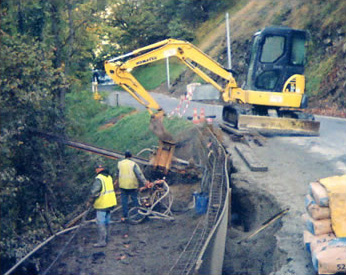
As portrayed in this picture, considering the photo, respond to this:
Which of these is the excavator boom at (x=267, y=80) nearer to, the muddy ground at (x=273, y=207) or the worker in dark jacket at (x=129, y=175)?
the muddy ground at (x=273, y=207)

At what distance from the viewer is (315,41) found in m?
26.7

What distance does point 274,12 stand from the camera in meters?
35.1

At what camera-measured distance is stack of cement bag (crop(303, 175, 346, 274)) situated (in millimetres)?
6160

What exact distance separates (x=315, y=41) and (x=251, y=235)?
64.8 feet

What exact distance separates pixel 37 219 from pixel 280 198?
6862 mm

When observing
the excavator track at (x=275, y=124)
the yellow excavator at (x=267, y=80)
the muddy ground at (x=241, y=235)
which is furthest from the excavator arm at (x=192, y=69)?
the muddy ground at (x=241, y=235)

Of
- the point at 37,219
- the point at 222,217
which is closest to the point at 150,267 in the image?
the point at 222,217

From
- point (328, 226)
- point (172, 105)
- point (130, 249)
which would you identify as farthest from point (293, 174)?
point (172, 105)

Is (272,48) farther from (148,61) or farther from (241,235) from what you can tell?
(241,235)

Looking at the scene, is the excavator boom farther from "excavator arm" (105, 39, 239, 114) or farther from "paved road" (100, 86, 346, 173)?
"paved road" (100, 86, 346, 173)

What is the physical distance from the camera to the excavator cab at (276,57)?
16.1 meters

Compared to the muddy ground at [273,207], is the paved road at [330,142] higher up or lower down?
higher up

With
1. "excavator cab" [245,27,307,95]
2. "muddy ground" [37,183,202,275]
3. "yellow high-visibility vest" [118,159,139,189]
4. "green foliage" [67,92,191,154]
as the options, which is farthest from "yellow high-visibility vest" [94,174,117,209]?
"excavator cab" [245,27,307,95]

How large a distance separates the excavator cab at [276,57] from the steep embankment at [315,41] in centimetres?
88
